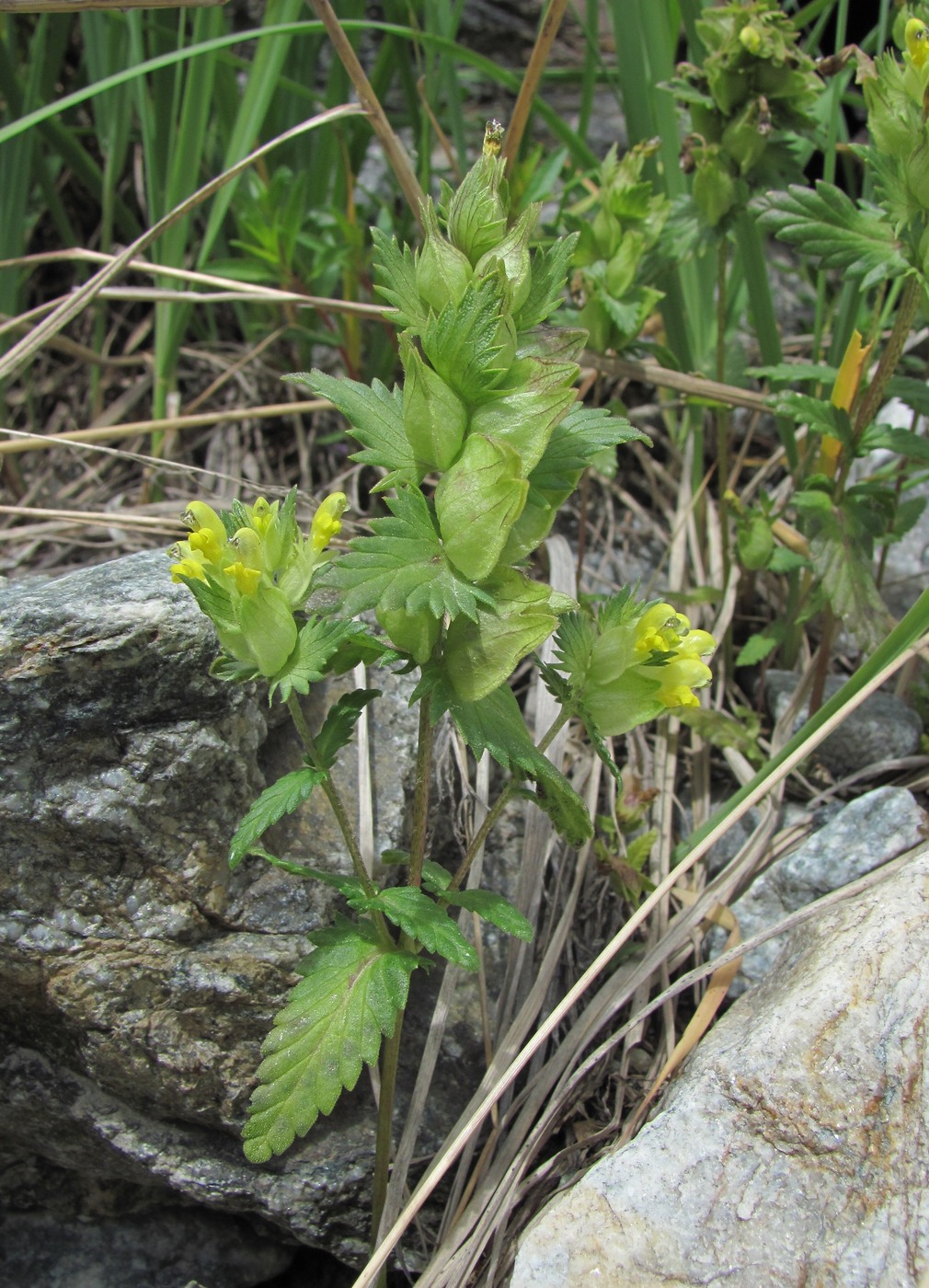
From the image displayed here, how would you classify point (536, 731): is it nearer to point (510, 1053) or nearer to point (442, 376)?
point (510, 1053)

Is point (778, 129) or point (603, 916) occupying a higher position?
point (778, 129)

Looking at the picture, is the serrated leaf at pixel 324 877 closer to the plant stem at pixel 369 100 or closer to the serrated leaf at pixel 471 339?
the serrated leaf at pixel 471 339

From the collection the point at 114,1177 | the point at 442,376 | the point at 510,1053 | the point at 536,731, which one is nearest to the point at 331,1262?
the point at 114,1177

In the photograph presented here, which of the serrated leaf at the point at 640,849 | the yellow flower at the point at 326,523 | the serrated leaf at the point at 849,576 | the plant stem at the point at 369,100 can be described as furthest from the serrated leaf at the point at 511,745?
the plant stem at the point at 369,100

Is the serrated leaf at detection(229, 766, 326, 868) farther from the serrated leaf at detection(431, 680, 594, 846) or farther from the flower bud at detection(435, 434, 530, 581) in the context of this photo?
the flower bud at detection(435, 434, 530, 581)

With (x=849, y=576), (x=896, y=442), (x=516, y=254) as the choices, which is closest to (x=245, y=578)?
(x=516, y=254)

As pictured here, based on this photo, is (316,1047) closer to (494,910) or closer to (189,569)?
(494,910)
